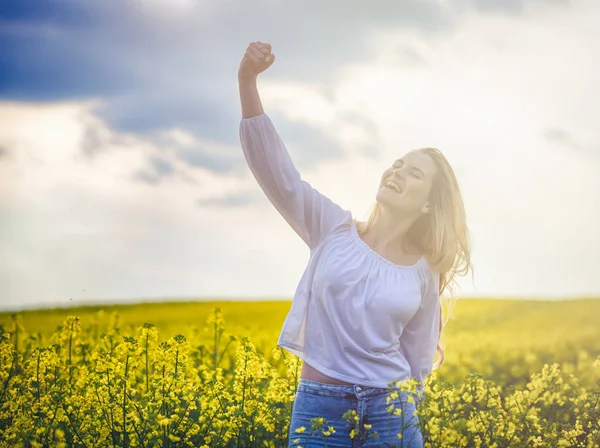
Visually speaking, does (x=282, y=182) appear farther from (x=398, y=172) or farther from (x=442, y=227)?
(x=442, y=227)

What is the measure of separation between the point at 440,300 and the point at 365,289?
2.17ft

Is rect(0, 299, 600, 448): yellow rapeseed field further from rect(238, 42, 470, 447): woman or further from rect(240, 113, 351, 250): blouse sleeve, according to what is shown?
rect(240, 113, 351, 250): blouse sleeve

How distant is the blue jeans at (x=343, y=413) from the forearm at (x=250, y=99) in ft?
4.43

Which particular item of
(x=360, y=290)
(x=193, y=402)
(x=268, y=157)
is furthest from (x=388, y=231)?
(x=193, y=402)

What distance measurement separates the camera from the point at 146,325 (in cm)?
453

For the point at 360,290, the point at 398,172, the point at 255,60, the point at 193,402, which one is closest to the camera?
the point at 255,60

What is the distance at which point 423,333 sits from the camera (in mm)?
3945

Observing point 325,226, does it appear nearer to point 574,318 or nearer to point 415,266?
point 415,266

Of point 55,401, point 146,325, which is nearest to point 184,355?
point 146,325

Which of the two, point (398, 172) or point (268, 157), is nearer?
point (268, 157)

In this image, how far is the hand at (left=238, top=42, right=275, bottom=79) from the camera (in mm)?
3527

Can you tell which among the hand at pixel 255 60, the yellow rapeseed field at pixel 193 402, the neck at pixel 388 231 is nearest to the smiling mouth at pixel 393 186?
the neck at pixel 388 231

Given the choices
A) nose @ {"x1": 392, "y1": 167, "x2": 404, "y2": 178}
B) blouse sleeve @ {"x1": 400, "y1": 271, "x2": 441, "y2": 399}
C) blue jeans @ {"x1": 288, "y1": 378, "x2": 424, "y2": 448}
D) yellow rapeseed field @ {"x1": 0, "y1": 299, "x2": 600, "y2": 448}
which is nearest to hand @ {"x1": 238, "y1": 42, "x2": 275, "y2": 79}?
nose @ {"x1": 392, "y1": 167, "x2": 404, "y2": 178}

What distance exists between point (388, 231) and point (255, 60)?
1.15 meters
